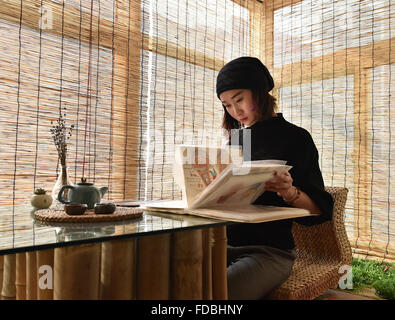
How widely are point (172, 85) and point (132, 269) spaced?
6.71 ft

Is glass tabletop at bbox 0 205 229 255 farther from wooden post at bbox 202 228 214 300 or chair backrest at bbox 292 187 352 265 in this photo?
Result: chair backrest at bbox 292 187 352 265

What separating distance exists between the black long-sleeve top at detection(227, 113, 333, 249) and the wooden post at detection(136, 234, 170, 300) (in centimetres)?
56

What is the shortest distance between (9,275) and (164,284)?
1.71ft

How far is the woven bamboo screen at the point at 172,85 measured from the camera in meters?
1.97

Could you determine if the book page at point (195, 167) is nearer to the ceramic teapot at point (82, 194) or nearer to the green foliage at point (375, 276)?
the ceramic teapot at point (82, 194)

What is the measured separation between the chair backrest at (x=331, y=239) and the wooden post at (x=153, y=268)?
45.5 inches

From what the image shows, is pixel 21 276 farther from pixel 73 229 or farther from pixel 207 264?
pixel 207 264

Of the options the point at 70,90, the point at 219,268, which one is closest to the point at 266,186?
the point at 219,268

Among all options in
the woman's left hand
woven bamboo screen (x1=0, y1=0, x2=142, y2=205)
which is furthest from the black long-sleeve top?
woven bamboo screen (x1=0, y1=0, x2=142, y2=205)

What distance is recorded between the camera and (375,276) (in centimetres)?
231

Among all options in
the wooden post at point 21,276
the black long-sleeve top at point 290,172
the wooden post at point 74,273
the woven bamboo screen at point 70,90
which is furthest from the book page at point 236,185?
the woven bamboo screen at point 70,90

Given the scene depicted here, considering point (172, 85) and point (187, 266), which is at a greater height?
point (172, 85)

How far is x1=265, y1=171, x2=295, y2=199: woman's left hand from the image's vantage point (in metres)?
1.12
